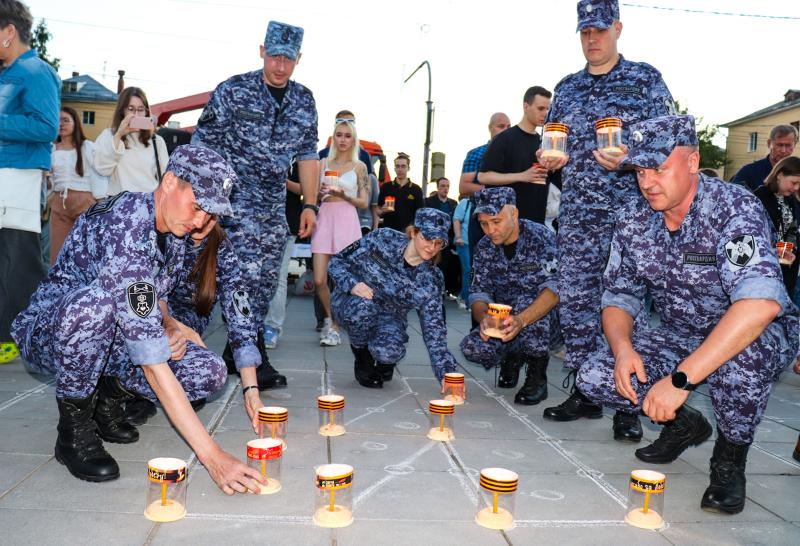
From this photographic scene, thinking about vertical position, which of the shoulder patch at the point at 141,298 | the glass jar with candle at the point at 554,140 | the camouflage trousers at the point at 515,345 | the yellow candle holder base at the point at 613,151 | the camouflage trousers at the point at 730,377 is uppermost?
the glass jar with candle at the point at 554,140

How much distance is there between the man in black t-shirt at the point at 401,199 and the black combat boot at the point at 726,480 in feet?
29.9

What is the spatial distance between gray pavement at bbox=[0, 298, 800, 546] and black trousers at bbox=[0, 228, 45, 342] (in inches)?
18.5

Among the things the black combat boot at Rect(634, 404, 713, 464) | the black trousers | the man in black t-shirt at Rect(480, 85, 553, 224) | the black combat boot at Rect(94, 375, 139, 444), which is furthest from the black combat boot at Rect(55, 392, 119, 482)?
the man in black t-shirt at Rect(480, 85, 553, 224)

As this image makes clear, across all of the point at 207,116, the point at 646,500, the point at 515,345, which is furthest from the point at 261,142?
the point at 646,500

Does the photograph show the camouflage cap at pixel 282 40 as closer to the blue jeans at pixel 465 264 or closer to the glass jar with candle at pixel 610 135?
the glass jar with candle at pixel 610 135

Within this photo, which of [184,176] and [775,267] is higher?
[184,176]

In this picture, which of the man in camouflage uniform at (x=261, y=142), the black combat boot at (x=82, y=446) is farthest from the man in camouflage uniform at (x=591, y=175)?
the black combat boot at (x=82, y=446)

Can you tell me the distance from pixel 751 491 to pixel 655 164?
167 centimetres

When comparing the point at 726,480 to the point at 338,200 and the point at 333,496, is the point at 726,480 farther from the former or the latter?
the point at 338,200

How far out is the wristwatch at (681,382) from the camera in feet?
10.2

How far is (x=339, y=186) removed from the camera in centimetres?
816

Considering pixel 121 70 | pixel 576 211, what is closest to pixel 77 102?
pixel 121 70

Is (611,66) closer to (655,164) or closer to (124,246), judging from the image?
(655,164)

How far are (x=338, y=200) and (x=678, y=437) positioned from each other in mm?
5337
